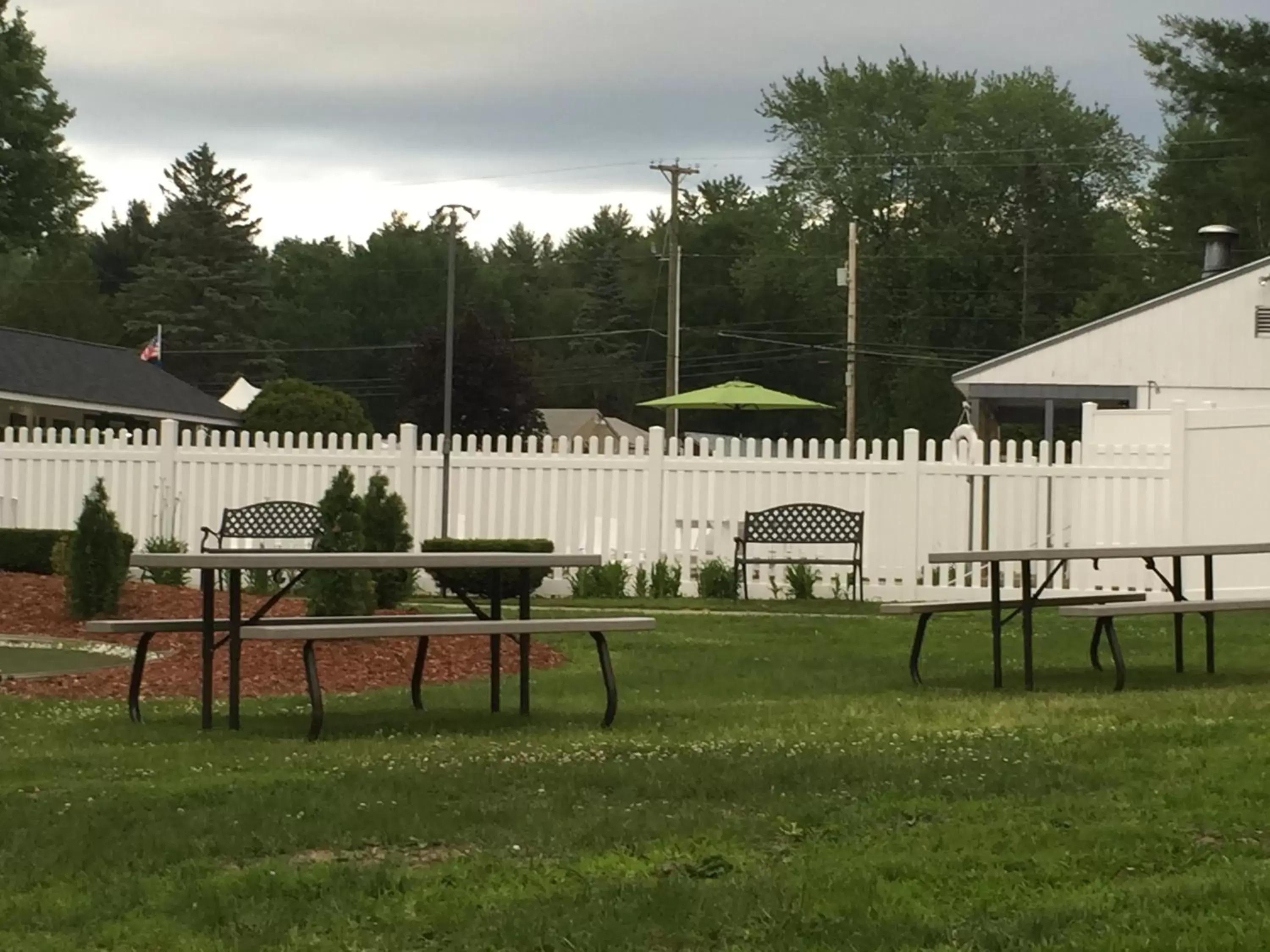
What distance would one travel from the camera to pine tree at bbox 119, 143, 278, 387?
73.7m

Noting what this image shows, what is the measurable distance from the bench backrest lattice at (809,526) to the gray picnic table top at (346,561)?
8.98m

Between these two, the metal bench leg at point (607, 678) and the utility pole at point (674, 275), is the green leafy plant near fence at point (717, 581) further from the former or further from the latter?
the utility pole at point (674, 275)

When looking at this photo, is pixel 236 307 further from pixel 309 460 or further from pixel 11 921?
pixel 11 921

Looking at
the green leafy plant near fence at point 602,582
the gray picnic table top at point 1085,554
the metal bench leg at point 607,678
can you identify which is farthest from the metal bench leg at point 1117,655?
the green leafy plant near fence at point 602,582

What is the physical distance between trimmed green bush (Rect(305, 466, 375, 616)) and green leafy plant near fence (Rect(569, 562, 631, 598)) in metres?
5.36

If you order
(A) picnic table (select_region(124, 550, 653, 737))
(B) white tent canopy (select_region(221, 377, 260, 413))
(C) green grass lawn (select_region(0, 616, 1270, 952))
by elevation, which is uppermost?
(B) white tent canopy (select_region(221, 377, 260, 413))

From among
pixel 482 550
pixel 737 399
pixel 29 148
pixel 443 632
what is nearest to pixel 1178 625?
pixel 443 632

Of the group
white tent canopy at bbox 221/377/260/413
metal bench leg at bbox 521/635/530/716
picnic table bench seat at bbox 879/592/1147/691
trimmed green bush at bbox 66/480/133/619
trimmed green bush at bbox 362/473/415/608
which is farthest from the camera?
white tent canopy at bbox 221/377/260/413

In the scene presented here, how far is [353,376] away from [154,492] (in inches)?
2506

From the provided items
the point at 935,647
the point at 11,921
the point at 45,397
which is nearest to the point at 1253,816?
the point at 11,921

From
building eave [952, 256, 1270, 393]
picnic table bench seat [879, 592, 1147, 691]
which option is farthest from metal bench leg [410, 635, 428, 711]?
building eave [952, 256, 1270, 393]

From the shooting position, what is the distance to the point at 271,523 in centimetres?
1644

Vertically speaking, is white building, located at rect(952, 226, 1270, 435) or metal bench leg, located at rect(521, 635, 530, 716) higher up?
white building, located at rect(952, 226, 1270, 435)

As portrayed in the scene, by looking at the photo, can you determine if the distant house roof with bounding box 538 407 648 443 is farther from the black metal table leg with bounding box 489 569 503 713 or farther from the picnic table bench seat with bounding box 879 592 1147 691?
the black metal table leg with bounding box 489 569 503 713
